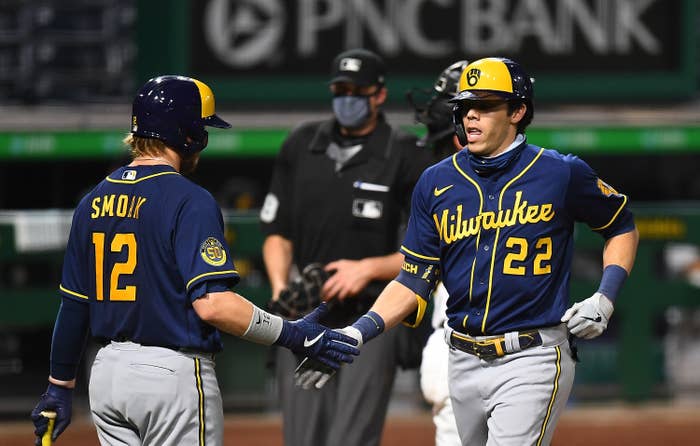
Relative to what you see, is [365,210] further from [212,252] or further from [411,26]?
[411,26]

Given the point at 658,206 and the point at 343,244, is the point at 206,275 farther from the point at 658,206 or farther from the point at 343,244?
the point at 658,206

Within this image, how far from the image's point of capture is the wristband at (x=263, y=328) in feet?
A: 12.6

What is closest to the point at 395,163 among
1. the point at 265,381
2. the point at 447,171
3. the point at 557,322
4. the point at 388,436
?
the point at 447,171

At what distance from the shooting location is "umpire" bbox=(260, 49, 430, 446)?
505 centimetres

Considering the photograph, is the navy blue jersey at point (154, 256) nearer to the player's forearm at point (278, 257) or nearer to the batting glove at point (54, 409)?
the batting glove at point (54, 409)

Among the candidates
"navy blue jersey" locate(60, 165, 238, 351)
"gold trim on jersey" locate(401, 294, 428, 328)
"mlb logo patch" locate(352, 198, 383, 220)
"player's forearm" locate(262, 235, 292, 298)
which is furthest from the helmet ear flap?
"player's forearm" locate(262, 235, 292, 298)

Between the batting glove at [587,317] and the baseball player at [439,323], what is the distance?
580mm

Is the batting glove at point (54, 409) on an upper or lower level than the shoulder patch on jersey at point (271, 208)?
lower

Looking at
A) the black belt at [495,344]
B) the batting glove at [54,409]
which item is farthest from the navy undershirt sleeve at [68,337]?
the black belt at [495,344]

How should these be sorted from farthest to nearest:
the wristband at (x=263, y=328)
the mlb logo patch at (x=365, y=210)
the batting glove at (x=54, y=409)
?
the mlb logo patch at (x=365, y=210) < the batting glove at (x=54, y=409) < the wristband at (x=263, y=328)

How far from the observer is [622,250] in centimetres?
420

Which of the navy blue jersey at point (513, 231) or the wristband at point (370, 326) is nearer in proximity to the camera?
the navy blue jersey at point (513, 231)

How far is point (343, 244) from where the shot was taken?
514 cm

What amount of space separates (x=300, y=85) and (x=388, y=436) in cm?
209
